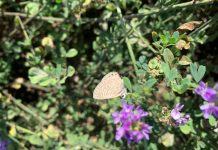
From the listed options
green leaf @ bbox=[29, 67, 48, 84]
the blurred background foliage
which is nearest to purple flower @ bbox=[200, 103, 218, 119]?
the blurred background foliage

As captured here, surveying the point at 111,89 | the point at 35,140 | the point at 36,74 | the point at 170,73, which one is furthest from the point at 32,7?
the point at 170,73

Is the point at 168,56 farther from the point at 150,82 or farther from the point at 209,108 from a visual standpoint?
the point at 209,108

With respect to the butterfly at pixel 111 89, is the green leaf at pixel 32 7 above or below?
above

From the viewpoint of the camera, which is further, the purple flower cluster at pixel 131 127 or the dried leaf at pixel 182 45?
the dried leaf at pixel 182 45

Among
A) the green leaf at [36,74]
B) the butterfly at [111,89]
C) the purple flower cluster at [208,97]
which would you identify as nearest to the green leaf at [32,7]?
the green leaf at [36,74]

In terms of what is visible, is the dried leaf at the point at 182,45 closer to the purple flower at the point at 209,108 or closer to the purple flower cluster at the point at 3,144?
the purple flower at the point at 209,108

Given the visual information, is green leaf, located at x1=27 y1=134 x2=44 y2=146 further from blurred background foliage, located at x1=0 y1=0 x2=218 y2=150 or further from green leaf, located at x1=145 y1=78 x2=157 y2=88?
green leaf, located at x1=145 y1=78 x2=157 y2=88
